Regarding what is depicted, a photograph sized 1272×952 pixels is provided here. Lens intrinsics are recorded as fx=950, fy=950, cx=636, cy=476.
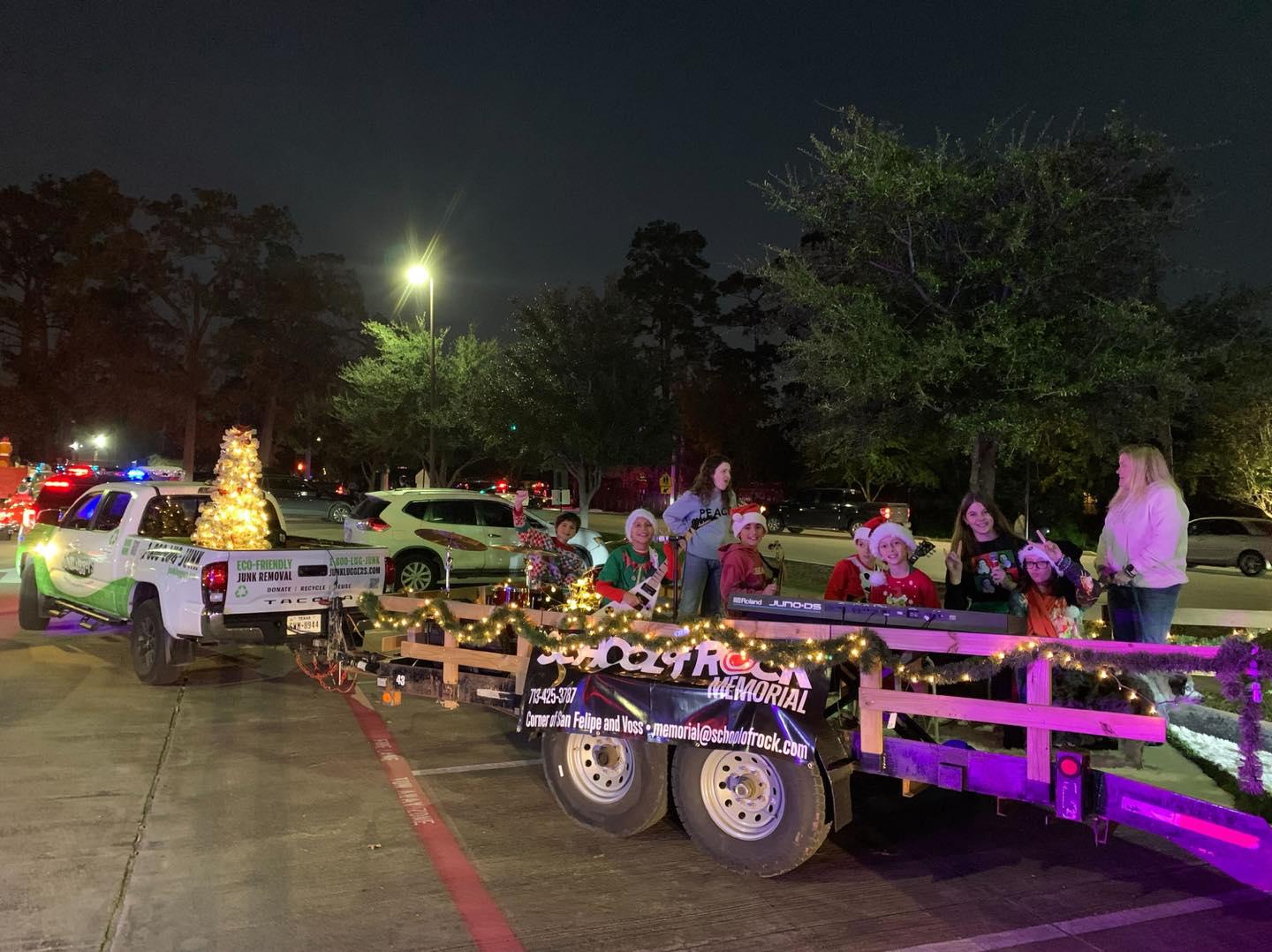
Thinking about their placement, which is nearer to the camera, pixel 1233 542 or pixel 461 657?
pixel 461 657

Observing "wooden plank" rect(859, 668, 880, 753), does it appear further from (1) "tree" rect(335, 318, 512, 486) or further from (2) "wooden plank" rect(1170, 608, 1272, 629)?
(1) "tree" rect(335, 318, 512, 486)

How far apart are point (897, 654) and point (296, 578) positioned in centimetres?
529

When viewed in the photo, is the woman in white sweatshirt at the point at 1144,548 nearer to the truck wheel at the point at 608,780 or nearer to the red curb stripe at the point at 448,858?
the truck wheel at the point at 608,780

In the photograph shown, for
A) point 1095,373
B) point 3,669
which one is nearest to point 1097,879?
point 1095,373

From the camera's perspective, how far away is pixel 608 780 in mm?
5043

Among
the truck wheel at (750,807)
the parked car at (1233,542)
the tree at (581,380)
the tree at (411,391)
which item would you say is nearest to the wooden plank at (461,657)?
the truck wheel at (750,807)

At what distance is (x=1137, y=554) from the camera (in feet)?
17.5

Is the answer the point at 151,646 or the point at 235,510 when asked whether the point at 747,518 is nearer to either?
the point at 235,510

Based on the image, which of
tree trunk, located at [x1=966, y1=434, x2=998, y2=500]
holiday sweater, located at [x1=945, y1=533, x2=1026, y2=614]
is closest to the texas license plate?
holiday sweater, located at [x1=945, y1=533, x2=1026, y2=614]

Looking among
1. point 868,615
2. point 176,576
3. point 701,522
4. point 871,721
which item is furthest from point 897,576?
point 176,576

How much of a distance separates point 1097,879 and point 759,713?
1.90 meters

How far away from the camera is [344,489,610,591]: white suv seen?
1429cm

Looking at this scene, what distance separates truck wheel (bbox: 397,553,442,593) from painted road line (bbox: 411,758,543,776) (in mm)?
8189

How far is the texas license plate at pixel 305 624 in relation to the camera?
7.77 m
